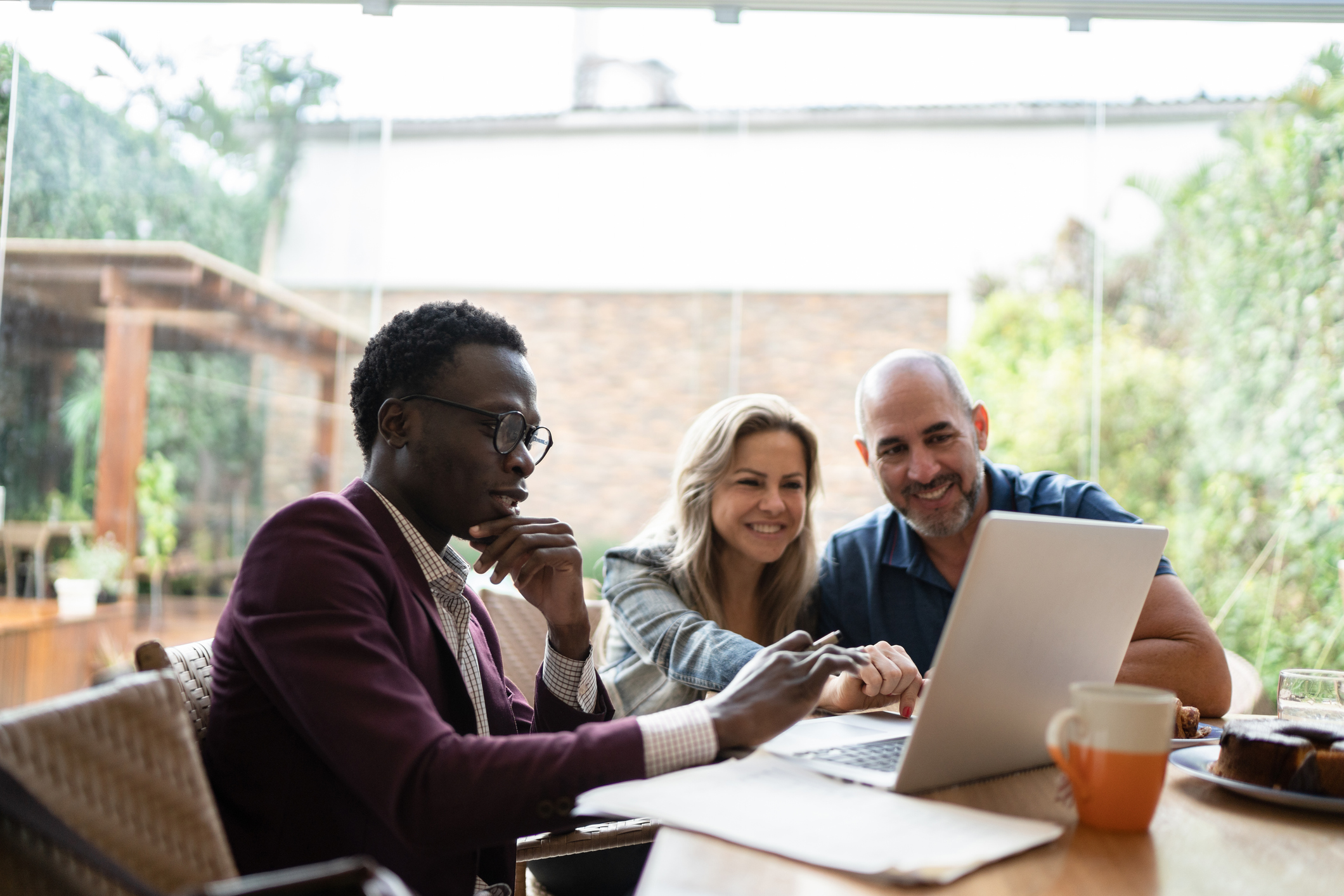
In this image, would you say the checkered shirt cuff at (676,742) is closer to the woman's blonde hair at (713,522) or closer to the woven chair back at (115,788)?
the woven chair back at (115,788)

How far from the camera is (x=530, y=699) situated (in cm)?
234

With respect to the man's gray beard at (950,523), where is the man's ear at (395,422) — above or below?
above

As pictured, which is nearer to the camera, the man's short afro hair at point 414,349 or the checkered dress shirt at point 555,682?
the checkered dress shirt at point 555,682

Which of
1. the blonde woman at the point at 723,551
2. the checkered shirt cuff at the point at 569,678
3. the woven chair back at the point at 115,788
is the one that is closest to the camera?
the woven chair back at the point at 115,788

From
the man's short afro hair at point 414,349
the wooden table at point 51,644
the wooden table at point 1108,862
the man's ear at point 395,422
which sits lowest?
the wooden table at point 51,644

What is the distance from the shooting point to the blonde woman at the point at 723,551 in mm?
2139

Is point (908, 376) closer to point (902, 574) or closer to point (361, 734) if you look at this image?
point (902, 574)

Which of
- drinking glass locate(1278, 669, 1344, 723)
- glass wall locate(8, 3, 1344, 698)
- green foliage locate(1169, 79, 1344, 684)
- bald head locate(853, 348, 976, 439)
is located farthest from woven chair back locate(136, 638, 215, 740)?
green foliage locate(1169, 79, 1344, 684)

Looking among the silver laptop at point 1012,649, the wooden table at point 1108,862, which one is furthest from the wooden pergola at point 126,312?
the wooden table at point 1108,862

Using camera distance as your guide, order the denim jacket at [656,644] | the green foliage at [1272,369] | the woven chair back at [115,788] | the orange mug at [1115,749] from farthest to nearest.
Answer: the green foliage at [1272,369] < the denim jacket at [656,644] < the orange mug at [1115,749] < the woven chair back at [115,788]

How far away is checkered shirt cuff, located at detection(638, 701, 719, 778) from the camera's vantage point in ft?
3.64

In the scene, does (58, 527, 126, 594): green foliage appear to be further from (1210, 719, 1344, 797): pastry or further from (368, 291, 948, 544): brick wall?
(1210, 719, 1344, 797): pastry

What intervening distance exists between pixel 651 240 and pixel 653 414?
0.70 m

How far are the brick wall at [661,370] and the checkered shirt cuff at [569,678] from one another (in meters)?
2.43
